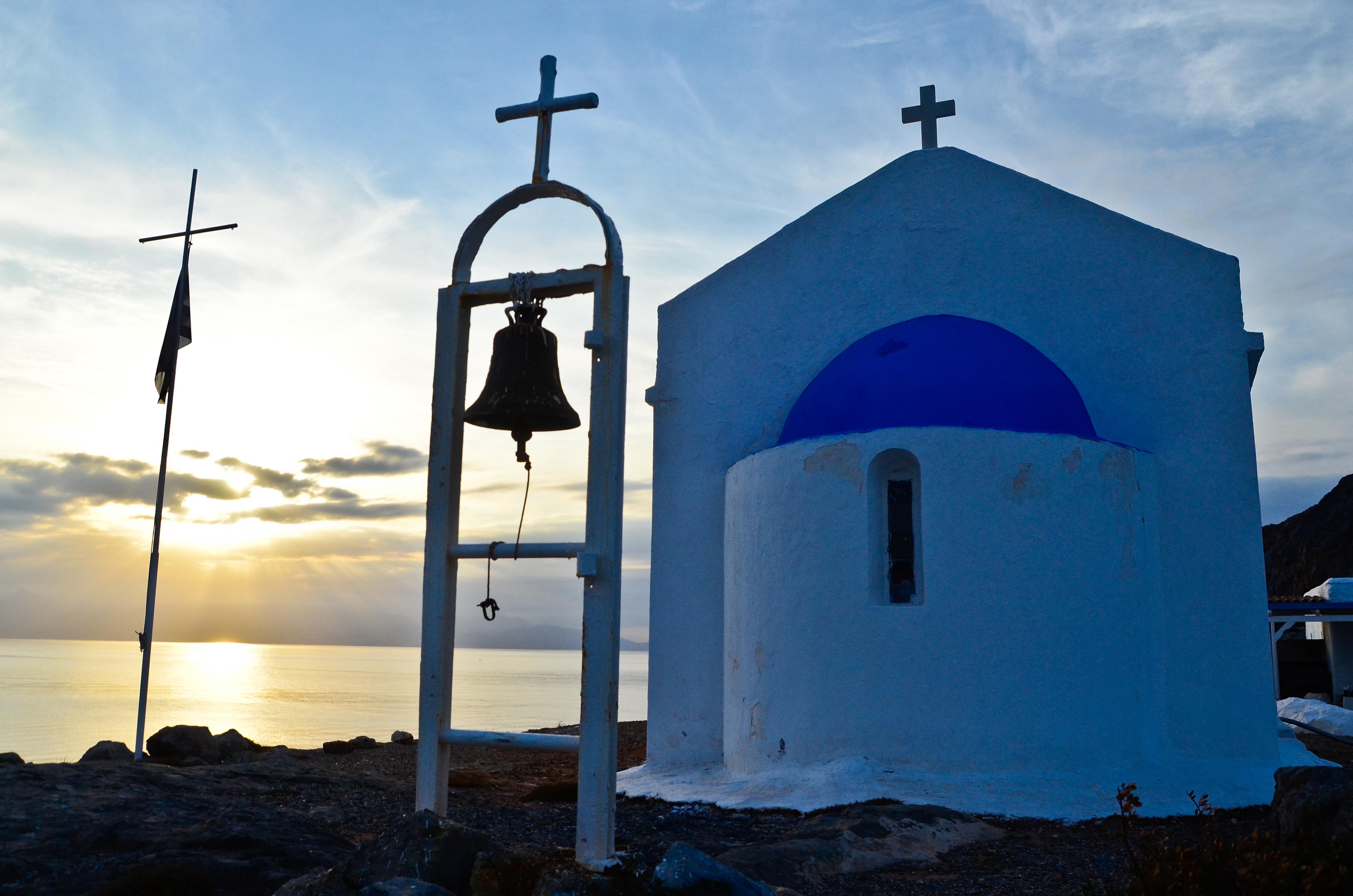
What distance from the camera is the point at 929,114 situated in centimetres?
1190

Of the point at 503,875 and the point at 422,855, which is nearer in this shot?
the point at 422,855

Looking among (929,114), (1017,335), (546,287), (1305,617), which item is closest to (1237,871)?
(546,287)

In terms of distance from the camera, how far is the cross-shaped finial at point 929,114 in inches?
465

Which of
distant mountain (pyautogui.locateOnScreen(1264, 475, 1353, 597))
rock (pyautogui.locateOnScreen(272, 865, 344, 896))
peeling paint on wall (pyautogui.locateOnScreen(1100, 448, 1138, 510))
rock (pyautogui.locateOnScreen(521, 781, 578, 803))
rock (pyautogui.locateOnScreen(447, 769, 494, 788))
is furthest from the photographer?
distant mountain (pyautogui.locateOnScreen(1264, 475, 1353, 597))

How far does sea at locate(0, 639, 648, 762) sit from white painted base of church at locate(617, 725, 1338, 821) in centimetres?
341

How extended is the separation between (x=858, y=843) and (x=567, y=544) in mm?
3292

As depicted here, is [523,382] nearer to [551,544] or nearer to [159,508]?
[551,544]

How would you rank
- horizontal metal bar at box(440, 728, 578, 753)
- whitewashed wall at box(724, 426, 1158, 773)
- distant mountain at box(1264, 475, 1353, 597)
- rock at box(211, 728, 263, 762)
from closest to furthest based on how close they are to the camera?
horizontal metal bar at box(440, 728, 578, 753), whitewashed wall at box(724, 426, 1158, 773), rock at box(211, 728, 263, 762), distant mountain at box(1264, 475, 1353, 597)

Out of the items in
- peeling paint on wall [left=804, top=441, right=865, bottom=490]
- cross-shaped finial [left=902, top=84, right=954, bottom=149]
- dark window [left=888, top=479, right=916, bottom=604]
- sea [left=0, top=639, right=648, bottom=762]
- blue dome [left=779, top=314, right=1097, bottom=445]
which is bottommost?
sea [left=0, top=639, right=648, bottom=762]

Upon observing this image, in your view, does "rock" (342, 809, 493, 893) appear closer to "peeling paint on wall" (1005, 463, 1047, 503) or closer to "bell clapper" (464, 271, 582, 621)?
"bell clapper" (464, 271, 582, 621)

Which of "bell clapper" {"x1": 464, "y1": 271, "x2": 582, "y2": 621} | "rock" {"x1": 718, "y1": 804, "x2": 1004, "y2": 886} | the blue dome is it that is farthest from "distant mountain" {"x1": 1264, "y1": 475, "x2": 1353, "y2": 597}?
"bell clapper" {"x1": 464, "y1": 271, "x2": 582, "y2": 621}

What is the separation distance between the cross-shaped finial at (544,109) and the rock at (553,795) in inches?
218

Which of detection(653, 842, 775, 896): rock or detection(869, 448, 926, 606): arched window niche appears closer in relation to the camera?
detection(653, 842, 775, 896): rock

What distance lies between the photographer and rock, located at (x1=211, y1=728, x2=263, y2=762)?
1160cm
